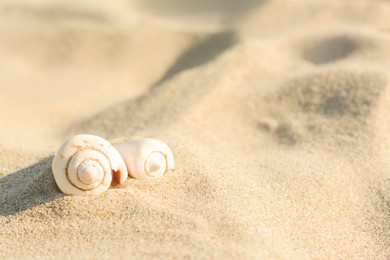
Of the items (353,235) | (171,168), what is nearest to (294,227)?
(353,235)

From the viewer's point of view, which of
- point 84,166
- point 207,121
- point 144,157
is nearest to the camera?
point 84,166

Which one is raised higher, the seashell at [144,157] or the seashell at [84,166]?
the seashell at [144,157]

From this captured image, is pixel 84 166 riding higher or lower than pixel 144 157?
lower

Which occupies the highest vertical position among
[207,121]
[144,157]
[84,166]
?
[207,121]

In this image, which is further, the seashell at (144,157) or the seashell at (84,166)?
the seashell at (144,157)

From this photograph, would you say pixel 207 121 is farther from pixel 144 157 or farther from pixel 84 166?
pixel 84 166

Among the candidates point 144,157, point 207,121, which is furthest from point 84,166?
point 207,121
